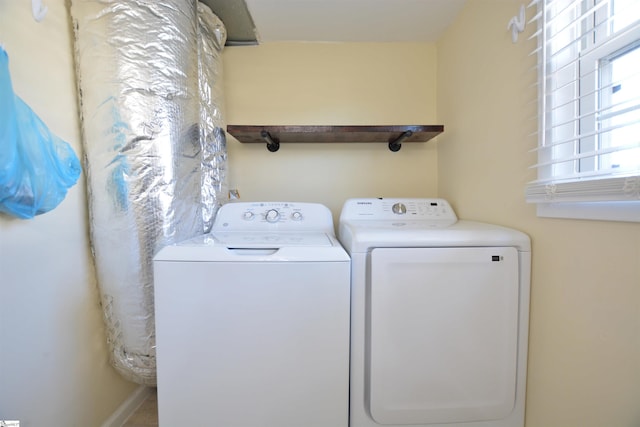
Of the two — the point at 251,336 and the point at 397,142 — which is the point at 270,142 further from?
the point at 251,336

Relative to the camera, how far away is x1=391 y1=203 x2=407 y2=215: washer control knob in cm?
130

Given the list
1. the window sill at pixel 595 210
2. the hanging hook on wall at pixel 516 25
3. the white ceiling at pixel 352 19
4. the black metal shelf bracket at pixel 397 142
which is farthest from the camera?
the black metal shelf bracket at pixel 397 142

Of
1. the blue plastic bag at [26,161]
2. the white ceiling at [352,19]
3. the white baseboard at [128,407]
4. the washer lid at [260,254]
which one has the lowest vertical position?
the white baseboard at [128,407]

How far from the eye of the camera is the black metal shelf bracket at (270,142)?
136 cm

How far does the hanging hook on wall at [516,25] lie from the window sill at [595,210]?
0.64 meters

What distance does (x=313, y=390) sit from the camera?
2.71ft

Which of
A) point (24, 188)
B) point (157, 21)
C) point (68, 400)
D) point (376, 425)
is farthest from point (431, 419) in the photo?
point (157, 21)

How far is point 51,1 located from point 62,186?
675 millimetres

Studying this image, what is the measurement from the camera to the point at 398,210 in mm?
1309

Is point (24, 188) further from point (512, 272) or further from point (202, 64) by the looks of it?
point (512, 272)

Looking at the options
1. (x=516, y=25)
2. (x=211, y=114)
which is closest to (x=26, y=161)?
(x=211, y=114)

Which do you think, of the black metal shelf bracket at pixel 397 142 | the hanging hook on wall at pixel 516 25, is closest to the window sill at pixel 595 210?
the hanging hook on wall at pixel 516 25

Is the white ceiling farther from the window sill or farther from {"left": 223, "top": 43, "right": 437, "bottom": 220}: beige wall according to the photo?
the window sill

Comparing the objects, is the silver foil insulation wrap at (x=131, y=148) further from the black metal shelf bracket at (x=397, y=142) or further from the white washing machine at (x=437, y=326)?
the black metal shelf bracket at (x=397, y=142)
